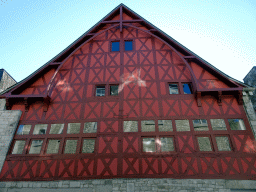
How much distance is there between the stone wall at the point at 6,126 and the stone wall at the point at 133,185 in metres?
1.62

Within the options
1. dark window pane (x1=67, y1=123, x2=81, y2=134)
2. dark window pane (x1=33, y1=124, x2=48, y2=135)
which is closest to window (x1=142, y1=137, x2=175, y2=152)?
dark window pane (x1=67, y1=123, x2=81, y2=134)

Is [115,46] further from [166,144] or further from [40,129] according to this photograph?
[166,144]

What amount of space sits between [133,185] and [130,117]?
10.8 ft

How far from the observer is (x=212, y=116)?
8.66 meters

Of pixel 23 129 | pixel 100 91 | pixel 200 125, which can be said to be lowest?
pixel 23 129

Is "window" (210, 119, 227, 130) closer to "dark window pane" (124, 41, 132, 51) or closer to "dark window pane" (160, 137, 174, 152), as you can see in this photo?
"dark window pane" (160, 137, 174, 152)

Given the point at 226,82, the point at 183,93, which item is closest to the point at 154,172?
the point at 183,93

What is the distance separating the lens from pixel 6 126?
29.2 feet

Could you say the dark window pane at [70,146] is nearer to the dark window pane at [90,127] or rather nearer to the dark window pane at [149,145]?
the dark window pane at [90,127]

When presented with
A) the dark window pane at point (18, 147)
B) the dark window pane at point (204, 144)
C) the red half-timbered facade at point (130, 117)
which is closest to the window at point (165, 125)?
the red half-timbered facade at point (130, 117)

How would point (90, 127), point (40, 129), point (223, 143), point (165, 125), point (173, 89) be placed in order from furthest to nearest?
point (173, 89) < point (40, 129) < point (90, 127) < point (165, 125) < point (223, 143)

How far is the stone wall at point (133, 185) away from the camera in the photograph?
7242 millimetres

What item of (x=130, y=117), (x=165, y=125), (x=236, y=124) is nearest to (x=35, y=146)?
(x=130, y=117)

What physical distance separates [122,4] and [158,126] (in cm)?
953
